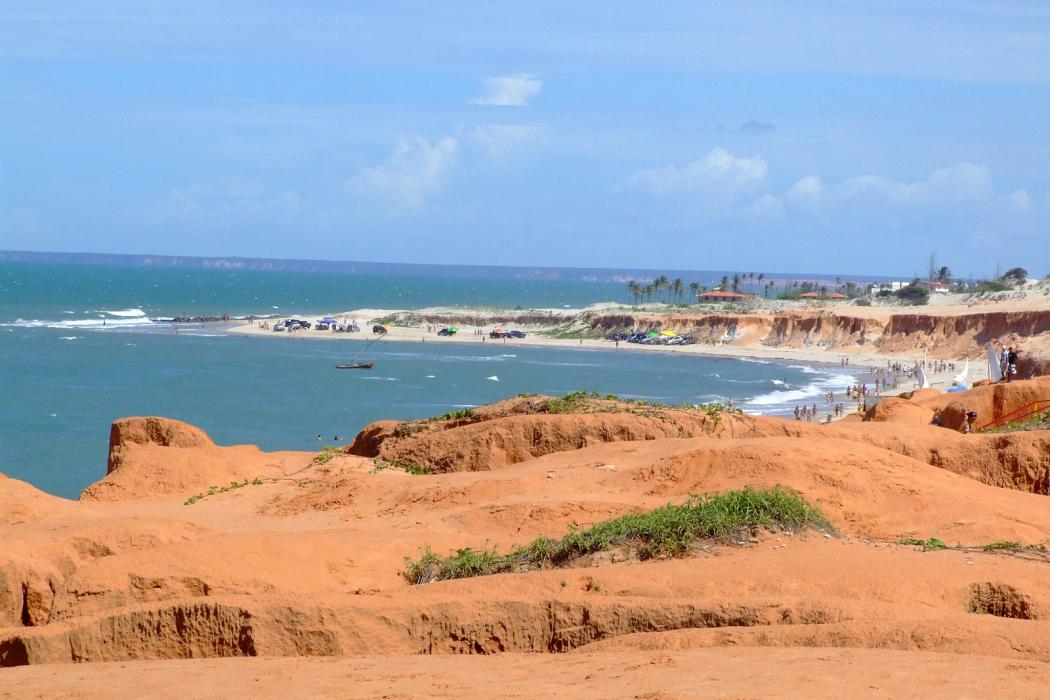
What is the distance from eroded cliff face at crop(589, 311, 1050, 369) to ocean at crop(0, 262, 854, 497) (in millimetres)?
8828

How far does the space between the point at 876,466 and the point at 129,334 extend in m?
95.8

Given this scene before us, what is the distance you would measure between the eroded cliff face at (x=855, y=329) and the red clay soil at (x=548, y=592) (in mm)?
56900

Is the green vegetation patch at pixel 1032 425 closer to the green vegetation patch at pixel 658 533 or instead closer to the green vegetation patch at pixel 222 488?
the green vegetation patch at pixel 658 533

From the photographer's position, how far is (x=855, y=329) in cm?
9688

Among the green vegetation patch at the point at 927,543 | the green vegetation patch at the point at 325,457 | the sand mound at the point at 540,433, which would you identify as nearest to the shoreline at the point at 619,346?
the sand mound at the point at 540,433

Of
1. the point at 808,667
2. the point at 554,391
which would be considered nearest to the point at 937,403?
the point at 808,667

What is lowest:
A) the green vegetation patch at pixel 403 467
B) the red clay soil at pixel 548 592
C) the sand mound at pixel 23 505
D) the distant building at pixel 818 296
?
the sand mound at pixel 23 505

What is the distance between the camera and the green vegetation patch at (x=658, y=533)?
11555 millimetres

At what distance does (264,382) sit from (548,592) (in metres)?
61.0

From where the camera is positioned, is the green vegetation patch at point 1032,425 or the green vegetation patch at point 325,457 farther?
the green vegetation patch at point 1032,425

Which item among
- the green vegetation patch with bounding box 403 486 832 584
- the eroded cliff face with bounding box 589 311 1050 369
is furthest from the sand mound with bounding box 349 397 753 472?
the eroded cliff face with bounding box 589 311 1050 369

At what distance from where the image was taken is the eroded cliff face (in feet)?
260

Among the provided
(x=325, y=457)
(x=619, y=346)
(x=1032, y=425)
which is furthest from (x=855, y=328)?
(x=325, y=457)

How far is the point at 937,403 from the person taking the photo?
30016 millimetres
